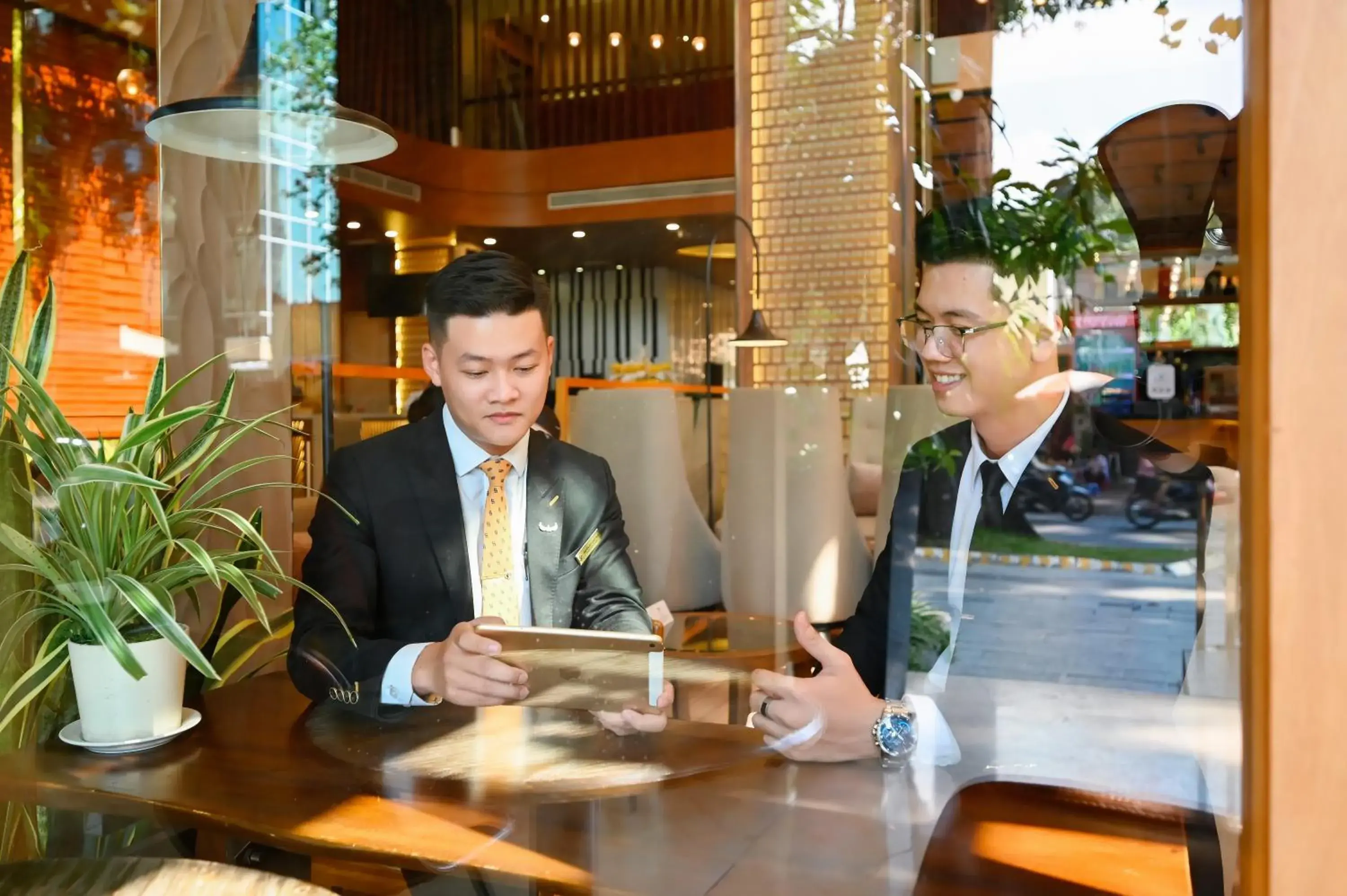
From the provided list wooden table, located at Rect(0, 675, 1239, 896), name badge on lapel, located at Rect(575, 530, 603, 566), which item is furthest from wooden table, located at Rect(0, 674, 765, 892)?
name badge on lapel, located at Rect(575, 530, 603, 566)

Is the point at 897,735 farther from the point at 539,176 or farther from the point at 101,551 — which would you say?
the point at 101,551

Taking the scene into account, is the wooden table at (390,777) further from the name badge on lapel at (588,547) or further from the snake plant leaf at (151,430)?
the snake plant leaf at (151,430)

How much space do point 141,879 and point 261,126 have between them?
3.58 feet

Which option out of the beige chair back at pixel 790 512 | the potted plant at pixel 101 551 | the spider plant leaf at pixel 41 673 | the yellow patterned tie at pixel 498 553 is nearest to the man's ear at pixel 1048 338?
the beige chair back at pixel 790 512

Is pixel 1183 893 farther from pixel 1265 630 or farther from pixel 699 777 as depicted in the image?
pixel 699 777

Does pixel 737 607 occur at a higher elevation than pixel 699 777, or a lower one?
higher

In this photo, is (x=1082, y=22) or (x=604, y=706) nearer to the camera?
(x=1082, y=22)

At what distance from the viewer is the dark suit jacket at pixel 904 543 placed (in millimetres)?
1274

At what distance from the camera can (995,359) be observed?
1233mm

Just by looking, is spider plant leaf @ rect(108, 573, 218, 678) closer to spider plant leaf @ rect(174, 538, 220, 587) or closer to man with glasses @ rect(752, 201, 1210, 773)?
spider plant leaf @ rect(174, 538, 220, 587)

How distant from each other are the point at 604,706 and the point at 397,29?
1057mm

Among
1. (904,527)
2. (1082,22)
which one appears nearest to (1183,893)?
(904,527)

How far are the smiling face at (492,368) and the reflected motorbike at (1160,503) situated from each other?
770 millimetres

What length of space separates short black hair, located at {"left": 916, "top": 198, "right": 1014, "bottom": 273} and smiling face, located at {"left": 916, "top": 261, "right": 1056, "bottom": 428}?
0.01 metres
